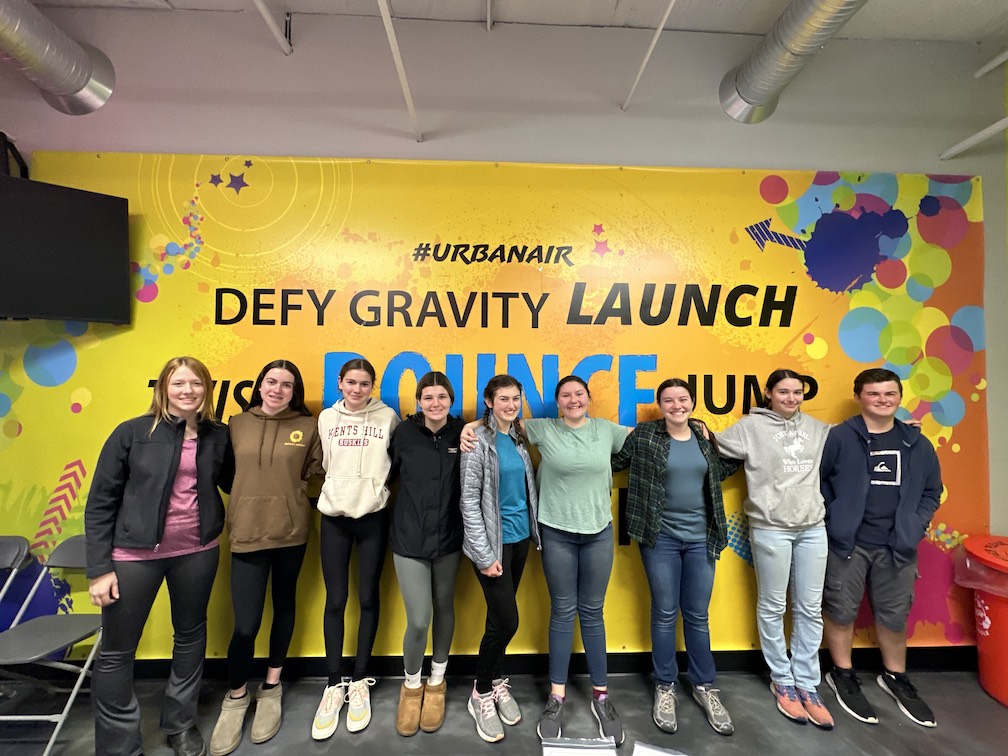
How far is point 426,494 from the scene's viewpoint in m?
2.28

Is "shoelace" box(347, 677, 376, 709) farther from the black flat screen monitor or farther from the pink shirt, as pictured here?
Result: the black flat screen monitor

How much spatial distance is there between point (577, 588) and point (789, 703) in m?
1.32

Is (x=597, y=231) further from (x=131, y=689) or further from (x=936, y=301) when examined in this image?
(x=131, y=689)

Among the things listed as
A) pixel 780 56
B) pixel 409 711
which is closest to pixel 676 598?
pixel 409 711

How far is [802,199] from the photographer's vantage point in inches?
113

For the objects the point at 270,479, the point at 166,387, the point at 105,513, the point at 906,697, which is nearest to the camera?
the point at 105,513

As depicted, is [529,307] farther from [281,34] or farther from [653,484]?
[281,34]

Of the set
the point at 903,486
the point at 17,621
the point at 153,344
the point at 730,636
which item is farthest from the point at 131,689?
the point at 903,486

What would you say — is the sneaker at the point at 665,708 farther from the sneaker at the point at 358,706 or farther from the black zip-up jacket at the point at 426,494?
the sneaker at the point at 358,706

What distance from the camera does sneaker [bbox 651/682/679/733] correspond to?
90.7 inches

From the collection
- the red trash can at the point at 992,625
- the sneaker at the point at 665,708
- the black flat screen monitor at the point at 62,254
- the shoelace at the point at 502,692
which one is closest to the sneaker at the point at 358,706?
the shoelace at the point at 502,692

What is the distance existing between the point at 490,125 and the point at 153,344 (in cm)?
246

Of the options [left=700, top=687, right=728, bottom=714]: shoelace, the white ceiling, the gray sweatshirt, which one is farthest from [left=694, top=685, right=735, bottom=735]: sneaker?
the white ceiling

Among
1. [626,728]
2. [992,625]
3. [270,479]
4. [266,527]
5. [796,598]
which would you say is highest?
[270,479]
